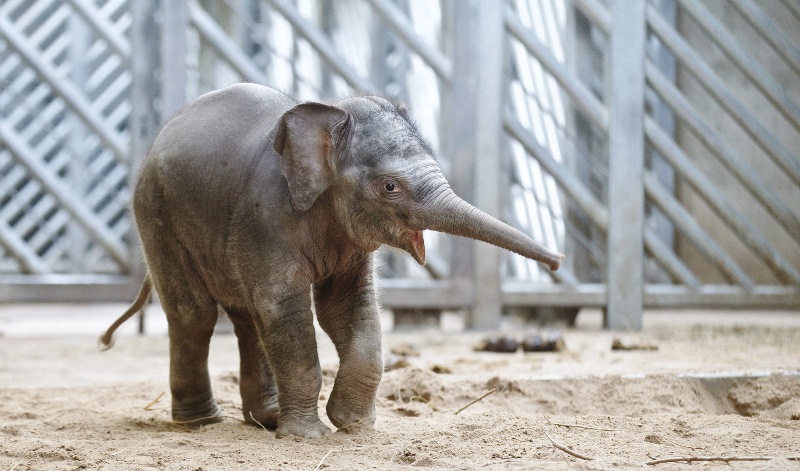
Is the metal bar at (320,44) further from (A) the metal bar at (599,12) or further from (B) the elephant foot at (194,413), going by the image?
(B) the elephant foot at (194,413)

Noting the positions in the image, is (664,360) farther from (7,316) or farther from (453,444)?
(7,316)

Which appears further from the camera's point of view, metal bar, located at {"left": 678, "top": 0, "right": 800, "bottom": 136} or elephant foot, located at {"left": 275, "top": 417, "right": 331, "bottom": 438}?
metal bar, located at {"left": 678, "top": 0, "right": 800, "bottom": 136}

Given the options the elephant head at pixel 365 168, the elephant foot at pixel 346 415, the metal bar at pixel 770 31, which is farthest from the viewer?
the metal bar at pixel 770 31

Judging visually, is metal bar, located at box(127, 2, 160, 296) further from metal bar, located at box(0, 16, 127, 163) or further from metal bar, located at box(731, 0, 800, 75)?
metal bar, located at box(731, 0, 800, 75)

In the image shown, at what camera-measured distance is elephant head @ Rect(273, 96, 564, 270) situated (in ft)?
10.9

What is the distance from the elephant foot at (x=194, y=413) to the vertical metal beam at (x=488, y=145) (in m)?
4.46

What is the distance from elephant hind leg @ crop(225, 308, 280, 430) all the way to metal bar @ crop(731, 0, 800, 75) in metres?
5.88

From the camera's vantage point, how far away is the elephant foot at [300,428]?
3463 millimetres

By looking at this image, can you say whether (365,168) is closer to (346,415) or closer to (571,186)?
(346,415)

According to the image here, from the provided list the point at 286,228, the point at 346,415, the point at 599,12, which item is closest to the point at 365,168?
the point at 286,228

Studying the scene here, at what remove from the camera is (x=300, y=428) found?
137 inches

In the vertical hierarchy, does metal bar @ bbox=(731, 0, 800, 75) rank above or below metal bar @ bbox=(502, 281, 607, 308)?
above

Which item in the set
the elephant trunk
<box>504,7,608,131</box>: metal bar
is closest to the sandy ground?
the elephant trunk

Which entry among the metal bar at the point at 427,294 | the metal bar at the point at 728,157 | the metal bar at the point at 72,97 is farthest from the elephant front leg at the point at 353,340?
the metal bar at the point at 728,157
